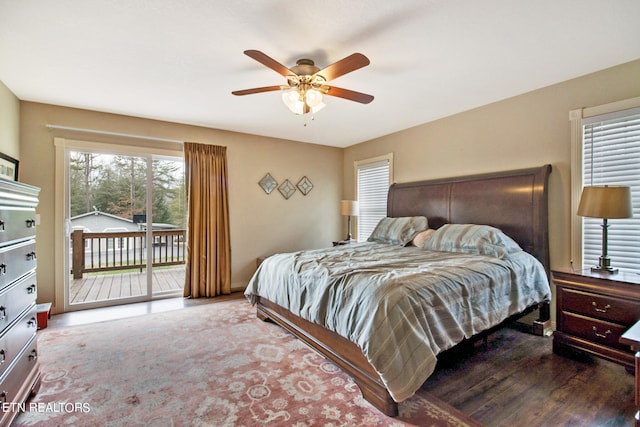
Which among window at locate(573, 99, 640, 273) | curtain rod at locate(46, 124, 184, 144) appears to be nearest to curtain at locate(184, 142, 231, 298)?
curtain rod at locate(46, 124, 184, 144)

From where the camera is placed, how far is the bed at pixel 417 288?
179 centimetres

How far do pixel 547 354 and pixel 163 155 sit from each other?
16.6 ft

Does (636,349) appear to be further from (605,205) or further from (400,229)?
(400,229)

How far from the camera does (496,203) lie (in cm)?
344

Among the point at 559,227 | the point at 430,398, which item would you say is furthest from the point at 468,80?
the point at 430,398

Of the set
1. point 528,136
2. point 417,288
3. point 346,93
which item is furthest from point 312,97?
point 528,136

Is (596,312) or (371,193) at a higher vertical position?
(371,193)

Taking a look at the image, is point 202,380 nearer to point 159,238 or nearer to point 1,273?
point 1,273

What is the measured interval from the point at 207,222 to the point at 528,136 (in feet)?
14.1

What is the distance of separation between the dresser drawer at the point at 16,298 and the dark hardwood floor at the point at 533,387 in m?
2.63

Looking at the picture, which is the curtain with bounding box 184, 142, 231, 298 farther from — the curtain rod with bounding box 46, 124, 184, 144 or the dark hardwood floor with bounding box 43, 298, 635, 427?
the dark hardwood floor with bounding box 43, 298, 635, 427

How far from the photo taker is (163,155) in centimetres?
432

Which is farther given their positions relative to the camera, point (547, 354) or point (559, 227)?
point (559, 227)

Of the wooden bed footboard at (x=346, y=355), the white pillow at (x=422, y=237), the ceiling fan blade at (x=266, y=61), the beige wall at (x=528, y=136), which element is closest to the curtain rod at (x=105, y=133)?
the ceiling fan blade at (x=266, y=61)
